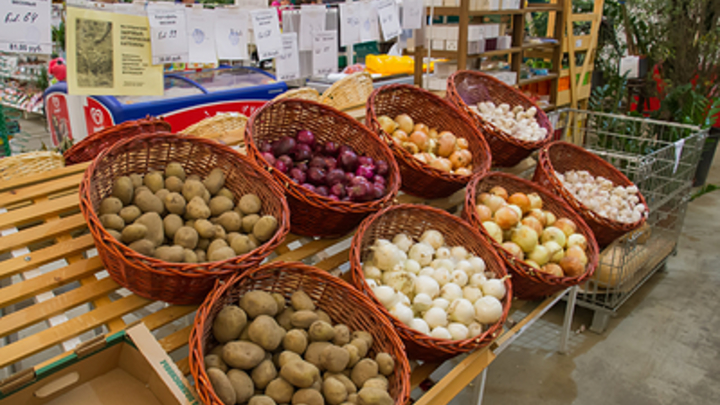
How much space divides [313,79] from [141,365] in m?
4.29

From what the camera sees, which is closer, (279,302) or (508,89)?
(279,302)

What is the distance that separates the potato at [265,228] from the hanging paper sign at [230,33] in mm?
896

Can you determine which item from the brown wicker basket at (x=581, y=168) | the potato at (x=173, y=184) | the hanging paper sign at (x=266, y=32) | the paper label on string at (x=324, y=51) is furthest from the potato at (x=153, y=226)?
the brown wicker basket at (x=581, y=168)

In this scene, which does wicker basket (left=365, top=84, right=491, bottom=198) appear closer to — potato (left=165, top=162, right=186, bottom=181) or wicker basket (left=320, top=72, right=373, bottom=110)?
wicker basket (left=320, top=72, right=373, bottom=110)

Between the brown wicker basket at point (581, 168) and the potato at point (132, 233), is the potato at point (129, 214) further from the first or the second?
the brown wicker basket at point (581, 168)

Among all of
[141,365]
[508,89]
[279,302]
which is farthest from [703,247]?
[141,365]

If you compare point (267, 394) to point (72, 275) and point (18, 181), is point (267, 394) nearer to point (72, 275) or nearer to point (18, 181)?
point (72, 275)

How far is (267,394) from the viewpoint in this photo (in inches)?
41.4

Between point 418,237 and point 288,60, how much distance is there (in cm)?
99

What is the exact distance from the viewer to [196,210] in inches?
50.5

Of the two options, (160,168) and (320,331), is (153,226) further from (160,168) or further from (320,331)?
(320,331)

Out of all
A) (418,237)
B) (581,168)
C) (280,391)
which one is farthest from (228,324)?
(581,168)

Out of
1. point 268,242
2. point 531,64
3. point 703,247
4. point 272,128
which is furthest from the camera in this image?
point 531,64

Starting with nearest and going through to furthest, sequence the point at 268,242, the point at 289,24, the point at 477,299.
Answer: the point at 268,242, the point at 477,299, the point at 289,24
